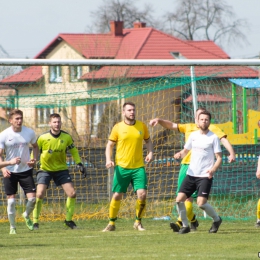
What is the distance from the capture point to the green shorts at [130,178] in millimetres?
11375

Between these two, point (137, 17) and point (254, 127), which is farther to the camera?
point (137, 17)

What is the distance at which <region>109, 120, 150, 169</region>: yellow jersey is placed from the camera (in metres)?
11.4

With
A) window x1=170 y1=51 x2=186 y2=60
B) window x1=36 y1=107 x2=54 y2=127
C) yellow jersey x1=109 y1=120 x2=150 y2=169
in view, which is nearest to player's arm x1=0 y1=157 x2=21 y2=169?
yellow jersey x1=109 y1=120 x2=150 y2=169

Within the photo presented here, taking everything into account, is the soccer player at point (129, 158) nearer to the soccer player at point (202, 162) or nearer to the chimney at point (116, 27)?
the soccer player at point (202, 162)

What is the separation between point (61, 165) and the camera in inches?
477

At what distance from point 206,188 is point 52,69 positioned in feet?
43.0

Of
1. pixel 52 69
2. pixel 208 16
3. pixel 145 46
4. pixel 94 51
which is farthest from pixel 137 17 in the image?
pixel 52 69

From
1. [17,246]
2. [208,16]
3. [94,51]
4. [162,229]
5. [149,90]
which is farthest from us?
[208,16]

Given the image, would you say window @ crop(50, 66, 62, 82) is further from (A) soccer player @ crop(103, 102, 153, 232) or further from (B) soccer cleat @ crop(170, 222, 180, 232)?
(B) soccer cleat @ crop(170, 222, 180, 232)

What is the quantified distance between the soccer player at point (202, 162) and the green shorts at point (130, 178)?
3.18 feet

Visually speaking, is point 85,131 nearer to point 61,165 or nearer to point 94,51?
point 61,165

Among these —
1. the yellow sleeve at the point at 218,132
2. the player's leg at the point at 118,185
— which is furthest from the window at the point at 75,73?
the yellow sleeve at the point at 218,132

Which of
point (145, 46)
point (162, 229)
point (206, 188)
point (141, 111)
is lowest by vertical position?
point (162, 229)

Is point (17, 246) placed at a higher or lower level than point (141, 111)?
lower
